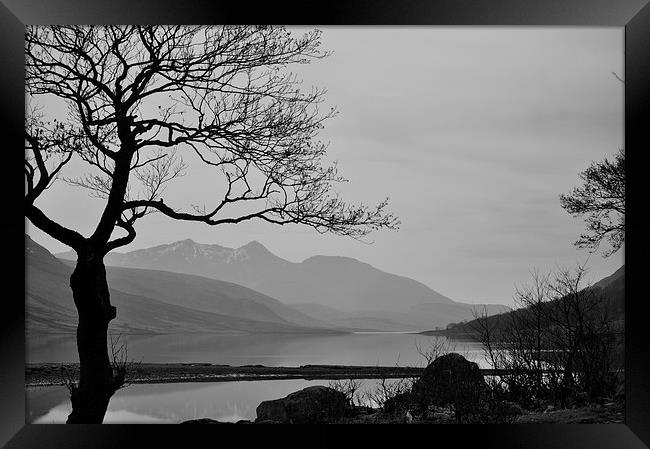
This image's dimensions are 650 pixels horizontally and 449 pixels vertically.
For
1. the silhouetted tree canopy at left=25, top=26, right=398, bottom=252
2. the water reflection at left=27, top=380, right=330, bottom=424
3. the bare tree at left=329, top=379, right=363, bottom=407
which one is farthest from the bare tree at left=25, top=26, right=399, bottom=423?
the bare tree at left=329, top=379, right=363, bottom=407

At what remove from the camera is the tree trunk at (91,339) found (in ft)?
18.1

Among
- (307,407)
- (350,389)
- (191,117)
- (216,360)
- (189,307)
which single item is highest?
(191,117)

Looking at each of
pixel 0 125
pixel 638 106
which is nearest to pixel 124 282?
pixel 0 125

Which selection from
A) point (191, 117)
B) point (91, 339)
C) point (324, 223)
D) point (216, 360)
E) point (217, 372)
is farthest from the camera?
point (216, 360)

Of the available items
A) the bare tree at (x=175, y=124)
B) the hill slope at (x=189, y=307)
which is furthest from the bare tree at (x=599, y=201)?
the hill slope at (x=189, y=307)

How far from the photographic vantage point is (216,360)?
296 inches

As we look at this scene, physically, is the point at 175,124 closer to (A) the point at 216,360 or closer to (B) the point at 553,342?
(A) the point at 216,360

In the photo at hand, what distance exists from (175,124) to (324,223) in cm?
144

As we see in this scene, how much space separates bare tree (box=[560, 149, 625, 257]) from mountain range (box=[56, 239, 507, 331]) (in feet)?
3.65

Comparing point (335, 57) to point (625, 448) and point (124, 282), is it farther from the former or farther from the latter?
point (625, 448)

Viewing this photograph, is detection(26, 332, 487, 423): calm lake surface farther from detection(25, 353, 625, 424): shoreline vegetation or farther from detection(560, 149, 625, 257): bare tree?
detection(560, 149, 625, 257): bare tree

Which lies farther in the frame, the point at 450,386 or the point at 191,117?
the point at 450,386
